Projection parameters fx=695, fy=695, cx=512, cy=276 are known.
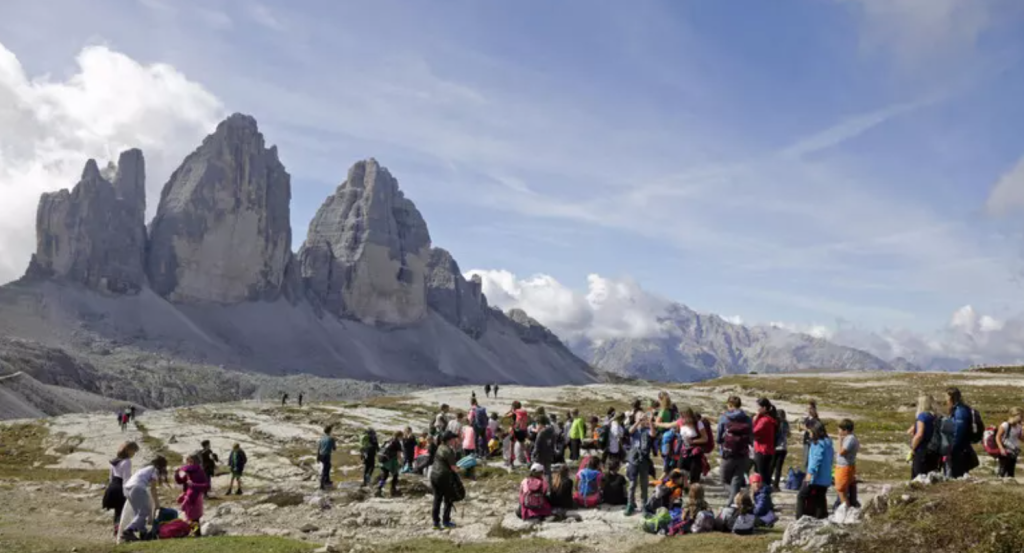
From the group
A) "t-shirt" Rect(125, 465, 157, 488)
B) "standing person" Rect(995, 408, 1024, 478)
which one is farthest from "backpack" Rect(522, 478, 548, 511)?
"standing person" Rect(995, 408, 1024, 478)

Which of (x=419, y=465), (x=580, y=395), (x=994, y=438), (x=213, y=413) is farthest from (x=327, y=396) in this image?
(x=994, y=438)

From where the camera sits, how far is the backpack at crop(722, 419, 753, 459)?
56.4ft

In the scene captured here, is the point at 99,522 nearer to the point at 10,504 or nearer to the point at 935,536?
the point at 10,504

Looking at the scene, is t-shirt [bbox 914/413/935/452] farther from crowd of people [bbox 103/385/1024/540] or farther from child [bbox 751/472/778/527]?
child [bbox 751/472/778/527]

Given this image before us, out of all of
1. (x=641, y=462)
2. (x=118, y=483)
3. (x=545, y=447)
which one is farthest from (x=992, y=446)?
(x=118, y=483)

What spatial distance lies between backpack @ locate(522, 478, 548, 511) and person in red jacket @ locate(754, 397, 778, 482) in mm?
5746

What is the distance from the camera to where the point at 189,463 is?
18312 millimetres

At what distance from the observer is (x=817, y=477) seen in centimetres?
1555

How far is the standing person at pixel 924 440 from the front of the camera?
16.4 metres

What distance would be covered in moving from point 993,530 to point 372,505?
1615 centimetres

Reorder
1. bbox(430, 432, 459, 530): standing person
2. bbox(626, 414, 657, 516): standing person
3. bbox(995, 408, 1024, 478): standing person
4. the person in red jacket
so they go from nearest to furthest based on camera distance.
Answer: the person in red jacket < bbox(430, 432, 459, 530): standing person < bbox(626, 414, 657, 516): standing person < bbox(995, 408, 1024, 478): standing person

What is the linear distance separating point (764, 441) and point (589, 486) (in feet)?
16.7

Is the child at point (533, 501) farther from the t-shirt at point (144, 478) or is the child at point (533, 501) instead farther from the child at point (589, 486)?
the t-shirt at point (144, 478)

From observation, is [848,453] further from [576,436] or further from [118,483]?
[118,483]
